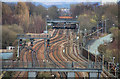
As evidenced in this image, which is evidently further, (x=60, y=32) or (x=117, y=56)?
(x=60, y=32)

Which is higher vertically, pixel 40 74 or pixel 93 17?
pixel 93 17

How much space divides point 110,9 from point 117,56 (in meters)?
1.42

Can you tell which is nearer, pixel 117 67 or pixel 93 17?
pixel 117 67

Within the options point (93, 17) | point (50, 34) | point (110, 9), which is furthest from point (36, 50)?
point (110, 9)

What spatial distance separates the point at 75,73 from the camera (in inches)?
212

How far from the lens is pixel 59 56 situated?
19.3 feet

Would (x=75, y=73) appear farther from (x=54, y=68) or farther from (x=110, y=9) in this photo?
(x=110, y=9)

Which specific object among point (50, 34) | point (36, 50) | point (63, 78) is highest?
point (50, 34)

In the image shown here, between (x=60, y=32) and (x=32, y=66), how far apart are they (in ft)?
4.34

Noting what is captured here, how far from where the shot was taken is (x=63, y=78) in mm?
5527

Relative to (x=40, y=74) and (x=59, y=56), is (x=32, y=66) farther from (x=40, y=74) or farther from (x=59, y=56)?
(x=59, y=56)

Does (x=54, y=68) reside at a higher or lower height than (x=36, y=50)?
lower

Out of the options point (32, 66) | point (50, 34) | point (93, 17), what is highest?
point (93, 17)

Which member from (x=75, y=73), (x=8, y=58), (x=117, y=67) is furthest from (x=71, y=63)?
(x=8, y=58)
